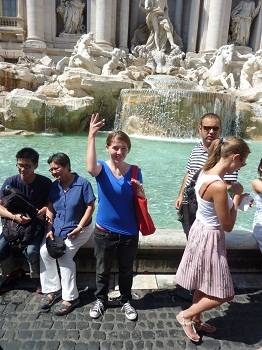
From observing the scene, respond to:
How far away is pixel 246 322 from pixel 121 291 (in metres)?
0.97

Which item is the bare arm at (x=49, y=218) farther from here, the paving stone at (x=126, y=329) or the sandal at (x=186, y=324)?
the sandal at (x=186, y=324)

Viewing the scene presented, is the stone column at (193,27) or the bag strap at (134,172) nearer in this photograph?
the bag strap at (134,172)

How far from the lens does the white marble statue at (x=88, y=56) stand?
14562mm

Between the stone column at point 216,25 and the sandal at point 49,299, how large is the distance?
19.3 meters

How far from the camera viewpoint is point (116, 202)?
2.39 metres

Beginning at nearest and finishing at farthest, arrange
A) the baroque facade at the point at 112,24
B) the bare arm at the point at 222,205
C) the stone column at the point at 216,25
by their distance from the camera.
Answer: the bare arm at the point at 222,205 < the baroque facade at the point at 112,24 < the stone column at the point at 216,25

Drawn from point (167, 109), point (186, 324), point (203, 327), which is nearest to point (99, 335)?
point (186, 324)

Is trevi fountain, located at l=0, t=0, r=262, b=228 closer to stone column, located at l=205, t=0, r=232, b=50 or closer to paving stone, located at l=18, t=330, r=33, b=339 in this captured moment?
stone column, located at l=205, t=0, r=232, b=50

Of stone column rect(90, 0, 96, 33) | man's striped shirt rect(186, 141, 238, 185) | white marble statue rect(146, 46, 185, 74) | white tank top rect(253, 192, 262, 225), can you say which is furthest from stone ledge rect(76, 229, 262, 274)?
stone column rect(90, 0, 96, 33)

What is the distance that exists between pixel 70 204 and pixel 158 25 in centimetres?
1873

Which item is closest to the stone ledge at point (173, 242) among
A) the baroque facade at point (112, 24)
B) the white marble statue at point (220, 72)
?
the white marble statue at point (220, 72)

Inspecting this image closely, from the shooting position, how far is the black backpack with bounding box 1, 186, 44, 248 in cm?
262

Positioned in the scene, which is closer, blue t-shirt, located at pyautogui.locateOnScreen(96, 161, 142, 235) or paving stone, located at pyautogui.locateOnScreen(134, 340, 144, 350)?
paving stone, located at pyautogui.locateOnScreen(134, 340, 144, 350)

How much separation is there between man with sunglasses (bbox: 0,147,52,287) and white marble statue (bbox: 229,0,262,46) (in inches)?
819
